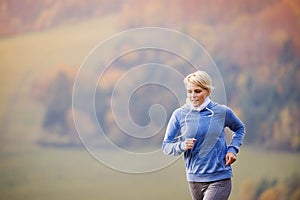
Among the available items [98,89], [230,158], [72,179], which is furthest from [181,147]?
[72,179]

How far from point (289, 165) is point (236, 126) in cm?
159

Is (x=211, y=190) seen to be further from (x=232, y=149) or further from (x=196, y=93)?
(x=196, y=93)

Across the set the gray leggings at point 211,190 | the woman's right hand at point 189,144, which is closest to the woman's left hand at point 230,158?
the gray leggings at point 211,190

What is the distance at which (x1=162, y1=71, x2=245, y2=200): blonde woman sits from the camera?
315 centimetres

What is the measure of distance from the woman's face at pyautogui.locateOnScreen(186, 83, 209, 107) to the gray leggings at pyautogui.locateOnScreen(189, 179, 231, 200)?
0.45 meters

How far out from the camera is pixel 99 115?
448 cm

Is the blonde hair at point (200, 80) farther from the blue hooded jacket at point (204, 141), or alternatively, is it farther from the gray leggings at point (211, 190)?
the gray leggings at point (211, 190)

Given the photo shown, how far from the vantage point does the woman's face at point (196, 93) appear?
315cm

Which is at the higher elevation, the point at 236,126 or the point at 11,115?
the point at 11,115

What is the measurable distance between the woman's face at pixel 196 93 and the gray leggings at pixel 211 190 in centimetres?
45

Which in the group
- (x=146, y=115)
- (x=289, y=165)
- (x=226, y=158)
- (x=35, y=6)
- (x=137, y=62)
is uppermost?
(x=35, y=6)

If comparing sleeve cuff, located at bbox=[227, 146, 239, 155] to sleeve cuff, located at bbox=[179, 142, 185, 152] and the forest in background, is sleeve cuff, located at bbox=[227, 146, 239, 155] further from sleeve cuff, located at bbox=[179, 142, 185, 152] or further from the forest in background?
the forest in background

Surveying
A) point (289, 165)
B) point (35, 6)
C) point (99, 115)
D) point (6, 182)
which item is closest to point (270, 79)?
point (289, 165)

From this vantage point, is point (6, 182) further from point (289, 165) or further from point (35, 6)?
point (289, 165)
